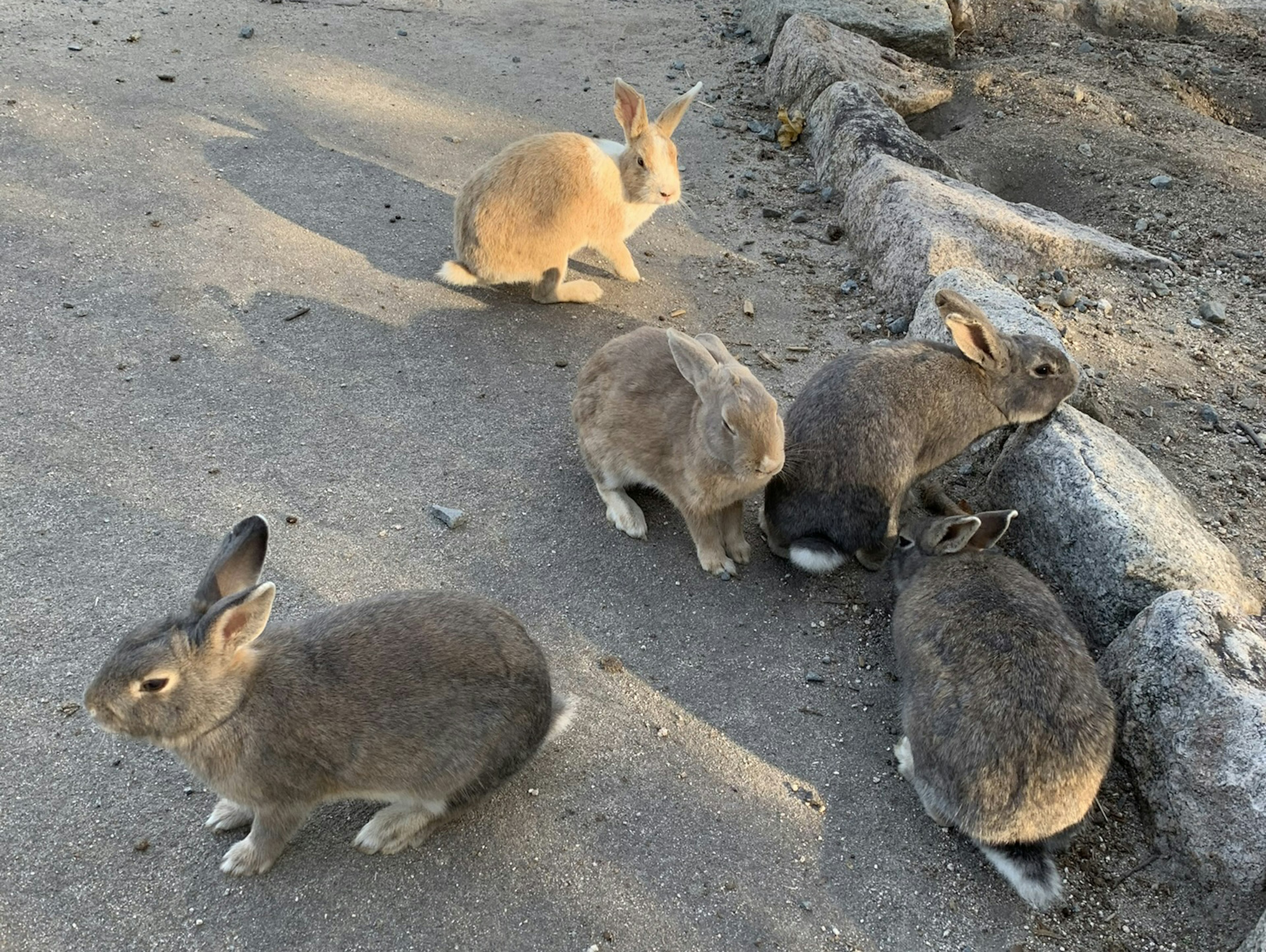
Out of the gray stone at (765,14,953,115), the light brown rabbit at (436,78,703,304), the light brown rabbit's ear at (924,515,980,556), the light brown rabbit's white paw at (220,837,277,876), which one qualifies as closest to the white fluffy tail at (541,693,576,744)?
the light brown rabbit's white paw at (220,837,277,876)

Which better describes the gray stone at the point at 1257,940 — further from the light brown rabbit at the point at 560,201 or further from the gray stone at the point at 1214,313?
the light brown rabbit at the point at 560,201

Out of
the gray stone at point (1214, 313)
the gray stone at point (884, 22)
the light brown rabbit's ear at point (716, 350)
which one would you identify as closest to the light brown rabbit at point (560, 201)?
the light brown rabbit's ear at point (716, 350)

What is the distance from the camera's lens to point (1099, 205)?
801cm

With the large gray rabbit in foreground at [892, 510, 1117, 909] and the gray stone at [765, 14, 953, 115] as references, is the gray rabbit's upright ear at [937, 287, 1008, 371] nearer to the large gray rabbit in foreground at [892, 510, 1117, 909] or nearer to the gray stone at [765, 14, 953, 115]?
the large gray rabbit in foreground at [892, 510, 1117, 909]

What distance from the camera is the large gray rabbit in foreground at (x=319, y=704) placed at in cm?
299

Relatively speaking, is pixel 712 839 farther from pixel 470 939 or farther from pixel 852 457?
pixel 852 457

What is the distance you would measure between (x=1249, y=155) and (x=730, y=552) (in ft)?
22.1

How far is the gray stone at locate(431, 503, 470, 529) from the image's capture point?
467 cm

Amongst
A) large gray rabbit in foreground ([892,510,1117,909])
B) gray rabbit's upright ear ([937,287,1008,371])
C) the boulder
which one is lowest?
large gray rabbit in foreground ([892,510,1117,909])

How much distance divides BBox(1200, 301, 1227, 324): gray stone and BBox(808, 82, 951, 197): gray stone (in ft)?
7.67

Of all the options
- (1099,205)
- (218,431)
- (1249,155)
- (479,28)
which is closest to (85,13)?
(479,28)

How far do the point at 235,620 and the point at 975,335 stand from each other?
3647 mm

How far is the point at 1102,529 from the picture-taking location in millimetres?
4199

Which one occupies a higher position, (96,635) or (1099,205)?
(1099,205)
